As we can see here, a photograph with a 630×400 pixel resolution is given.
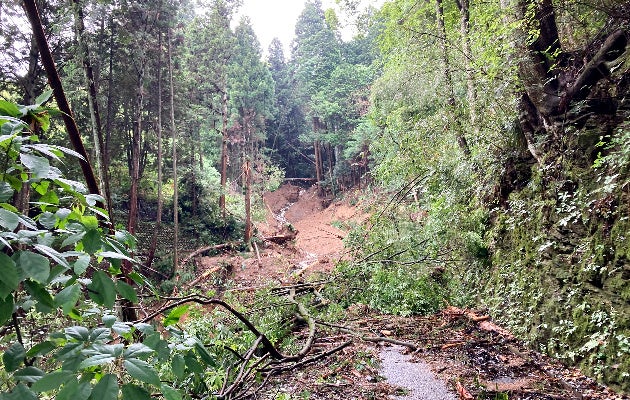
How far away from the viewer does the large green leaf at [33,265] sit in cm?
85

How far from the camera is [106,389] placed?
0.84 m

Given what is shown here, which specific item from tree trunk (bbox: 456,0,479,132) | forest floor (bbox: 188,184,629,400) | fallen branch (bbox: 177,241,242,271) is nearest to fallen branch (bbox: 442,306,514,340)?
forest floor (bbox: 188,184,629,400)

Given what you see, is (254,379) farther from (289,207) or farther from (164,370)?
(289,207)

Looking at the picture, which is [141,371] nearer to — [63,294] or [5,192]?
[63,294]

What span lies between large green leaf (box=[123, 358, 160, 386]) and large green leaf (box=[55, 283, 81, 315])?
22 cm

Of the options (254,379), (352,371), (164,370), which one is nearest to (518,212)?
(352,371)

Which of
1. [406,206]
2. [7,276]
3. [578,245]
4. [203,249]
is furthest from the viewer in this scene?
[203,249]

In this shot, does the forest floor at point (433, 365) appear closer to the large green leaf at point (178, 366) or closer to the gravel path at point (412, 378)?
the gravel path at point (412, 378)

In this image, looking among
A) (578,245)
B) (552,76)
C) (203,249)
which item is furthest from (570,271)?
(203,249)

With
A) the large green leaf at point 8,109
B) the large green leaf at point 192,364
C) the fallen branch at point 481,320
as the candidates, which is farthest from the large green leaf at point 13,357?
the fallen branch at point 481,320

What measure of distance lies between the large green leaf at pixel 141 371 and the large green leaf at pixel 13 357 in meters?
0.32

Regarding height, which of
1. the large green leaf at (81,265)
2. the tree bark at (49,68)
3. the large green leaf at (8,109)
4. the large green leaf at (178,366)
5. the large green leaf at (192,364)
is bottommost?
the large green leaf at (192,364)

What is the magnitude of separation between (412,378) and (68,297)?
3559 millimetres

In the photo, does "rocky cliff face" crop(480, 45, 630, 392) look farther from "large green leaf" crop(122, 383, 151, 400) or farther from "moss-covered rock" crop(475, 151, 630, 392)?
"large green leaf" crop(122, 383, 151, 400)
